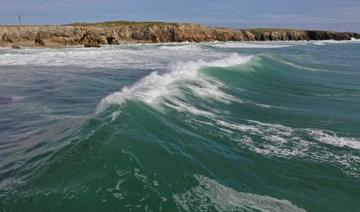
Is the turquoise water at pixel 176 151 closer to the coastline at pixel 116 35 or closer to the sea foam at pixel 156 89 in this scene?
the sea foam at pixel 156 89

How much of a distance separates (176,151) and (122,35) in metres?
72.3

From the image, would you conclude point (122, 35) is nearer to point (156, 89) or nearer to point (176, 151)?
point (156, 89)

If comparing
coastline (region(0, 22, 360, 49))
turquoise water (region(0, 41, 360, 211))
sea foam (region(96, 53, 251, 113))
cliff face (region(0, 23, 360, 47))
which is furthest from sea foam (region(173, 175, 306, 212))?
cliff face (region(0, 23, 360, 47))

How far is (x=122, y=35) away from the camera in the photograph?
79562mm

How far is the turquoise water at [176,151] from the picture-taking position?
6809 millimetres

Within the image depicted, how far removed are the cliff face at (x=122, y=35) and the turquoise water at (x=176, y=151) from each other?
52375 mm

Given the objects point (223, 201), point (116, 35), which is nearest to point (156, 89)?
point (223, 201)

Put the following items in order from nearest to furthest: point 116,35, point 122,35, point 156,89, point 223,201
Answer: point 223,201, point 156,89, point 116,35, point 122,35

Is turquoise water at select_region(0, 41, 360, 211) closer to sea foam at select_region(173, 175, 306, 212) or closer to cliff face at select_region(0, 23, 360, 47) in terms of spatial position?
sea foam at select_region(173, 175, 306, 212)

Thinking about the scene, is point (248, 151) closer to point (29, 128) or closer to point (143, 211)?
point (143, 211)

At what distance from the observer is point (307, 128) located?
11945 mm

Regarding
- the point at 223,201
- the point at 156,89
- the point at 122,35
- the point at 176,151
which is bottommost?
the point at 223,201

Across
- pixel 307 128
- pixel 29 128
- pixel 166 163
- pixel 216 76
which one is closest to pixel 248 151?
pixel 166 163

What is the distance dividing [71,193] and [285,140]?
18.0 feet
